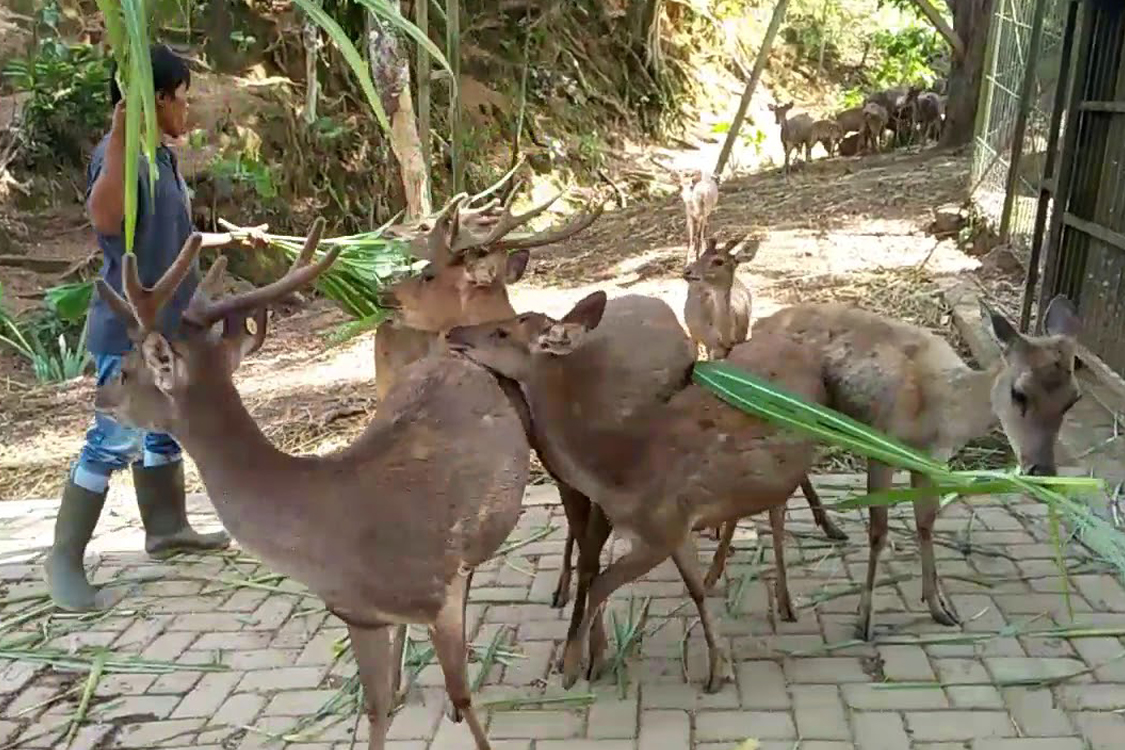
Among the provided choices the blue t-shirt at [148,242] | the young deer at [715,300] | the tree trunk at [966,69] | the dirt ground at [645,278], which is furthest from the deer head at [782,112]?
the blue t-shirt at [148,242]

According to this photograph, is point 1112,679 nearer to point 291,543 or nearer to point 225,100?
Answer: point 291,543

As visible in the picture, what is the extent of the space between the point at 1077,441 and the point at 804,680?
2.61 meters

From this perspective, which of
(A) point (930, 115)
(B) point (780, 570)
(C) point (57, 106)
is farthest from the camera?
(A) point (930, 115)

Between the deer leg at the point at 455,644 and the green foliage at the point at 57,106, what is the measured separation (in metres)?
8.33

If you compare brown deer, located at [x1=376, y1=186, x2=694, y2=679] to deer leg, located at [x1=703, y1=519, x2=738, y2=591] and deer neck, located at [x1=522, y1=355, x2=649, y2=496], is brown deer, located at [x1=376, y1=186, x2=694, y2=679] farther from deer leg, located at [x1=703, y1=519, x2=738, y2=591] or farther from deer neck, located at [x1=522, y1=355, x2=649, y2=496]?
deer leg, located at [x1=703, y1=519, x2=738, y2=591]

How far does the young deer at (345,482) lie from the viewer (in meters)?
3.17

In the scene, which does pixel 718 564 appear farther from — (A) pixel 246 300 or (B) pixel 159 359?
(B) pixel 159 359

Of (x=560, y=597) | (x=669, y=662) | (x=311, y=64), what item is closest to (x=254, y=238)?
(x=560, y=597)

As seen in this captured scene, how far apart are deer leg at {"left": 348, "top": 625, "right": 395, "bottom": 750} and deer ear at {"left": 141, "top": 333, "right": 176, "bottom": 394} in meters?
0.87

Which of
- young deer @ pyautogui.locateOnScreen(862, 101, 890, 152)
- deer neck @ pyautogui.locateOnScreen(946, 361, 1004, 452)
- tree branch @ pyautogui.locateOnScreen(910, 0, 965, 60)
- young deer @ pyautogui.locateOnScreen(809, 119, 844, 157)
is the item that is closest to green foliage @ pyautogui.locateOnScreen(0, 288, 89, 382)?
deer neck @ pyautogui.locateOnScreen(946, 361, 1004, 452)

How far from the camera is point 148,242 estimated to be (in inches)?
181

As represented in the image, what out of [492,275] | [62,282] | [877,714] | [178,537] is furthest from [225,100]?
[877,714]

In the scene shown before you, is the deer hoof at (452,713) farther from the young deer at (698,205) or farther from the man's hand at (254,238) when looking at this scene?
the young deer at (698,205)

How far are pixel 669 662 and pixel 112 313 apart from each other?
2.39 meters
